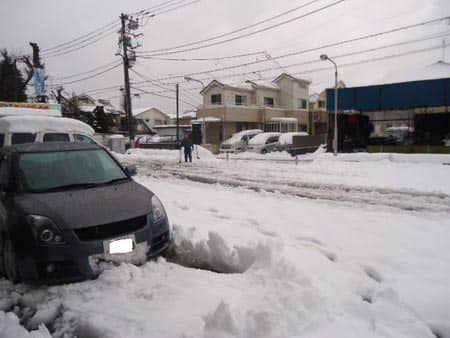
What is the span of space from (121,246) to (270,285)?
5.30 feet

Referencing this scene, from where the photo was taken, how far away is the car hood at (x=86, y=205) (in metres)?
3.41

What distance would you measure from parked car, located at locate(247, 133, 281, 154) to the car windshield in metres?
19.3

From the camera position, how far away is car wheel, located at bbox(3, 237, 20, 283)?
3.37 metres

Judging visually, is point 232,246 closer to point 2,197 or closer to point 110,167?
point 110,167

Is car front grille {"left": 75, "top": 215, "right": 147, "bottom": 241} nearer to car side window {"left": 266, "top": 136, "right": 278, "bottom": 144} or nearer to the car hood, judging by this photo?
the car hood

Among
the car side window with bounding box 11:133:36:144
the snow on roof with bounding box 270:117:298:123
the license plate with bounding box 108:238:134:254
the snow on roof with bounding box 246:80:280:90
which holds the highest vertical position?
the snow on roof with bounding box 246:80:280:90

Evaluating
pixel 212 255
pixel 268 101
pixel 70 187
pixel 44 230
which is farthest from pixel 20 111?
pixel 268 101

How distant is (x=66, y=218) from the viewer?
3.39 m

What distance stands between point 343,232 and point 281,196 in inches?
130

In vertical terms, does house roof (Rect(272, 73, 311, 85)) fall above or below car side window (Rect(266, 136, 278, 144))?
above

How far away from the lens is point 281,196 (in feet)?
28.3

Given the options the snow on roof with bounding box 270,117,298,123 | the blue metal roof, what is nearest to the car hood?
the blue metal roof

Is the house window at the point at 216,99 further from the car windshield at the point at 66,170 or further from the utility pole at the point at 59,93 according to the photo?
the car windshield at the point at 66,170

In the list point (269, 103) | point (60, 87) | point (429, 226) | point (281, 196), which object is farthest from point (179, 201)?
point (60, 87)
